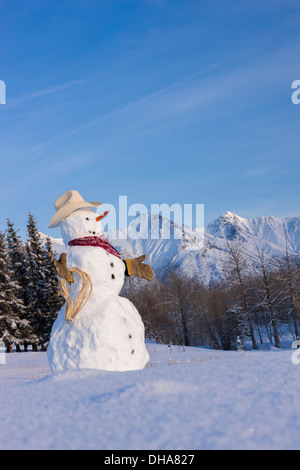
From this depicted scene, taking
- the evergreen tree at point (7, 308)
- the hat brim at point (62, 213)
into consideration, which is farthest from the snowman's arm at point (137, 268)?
the evergreen tree at point (7, 308)

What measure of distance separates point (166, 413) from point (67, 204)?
5655 mm

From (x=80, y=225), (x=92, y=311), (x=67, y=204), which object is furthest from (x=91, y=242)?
(x=92, y=311)

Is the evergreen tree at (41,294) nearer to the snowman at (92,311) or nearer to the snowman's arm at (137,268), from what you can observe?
the snowman's arm at (137,268)

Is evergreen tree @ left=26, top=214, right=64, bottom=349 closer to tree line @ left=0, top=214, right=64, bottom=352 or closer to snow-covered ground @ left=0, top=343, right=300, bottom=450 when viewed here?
tree line @ left=0, top=214, right=64, bottom=352

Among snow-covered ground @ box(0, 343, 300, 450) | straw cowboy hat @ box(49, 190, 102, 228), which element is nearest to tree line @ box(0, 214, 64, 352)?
straw cowboy hat @ box(49, 190, 102, 228)

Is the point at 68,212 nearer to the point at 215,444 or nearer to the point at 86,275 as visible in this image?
the point at 86,275

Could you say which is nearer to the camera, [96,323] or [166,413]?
[166,413]

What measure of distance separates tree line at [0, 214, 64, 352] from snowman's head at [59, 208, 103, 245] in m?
19.1

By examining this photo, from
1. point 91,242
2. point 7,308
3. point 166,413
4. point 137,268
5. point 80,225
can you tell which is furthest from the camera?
point 7,308

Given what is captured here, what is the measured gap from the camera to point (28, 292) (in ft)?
93.5

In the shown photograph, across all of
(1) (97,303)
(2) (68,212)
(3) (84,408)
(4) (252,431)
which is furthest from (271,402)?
(2) (68,212)

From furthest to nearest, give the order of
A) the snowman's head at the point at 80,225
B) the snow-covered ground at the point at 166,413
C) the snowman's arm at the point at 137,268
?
the snowman's arm at the point at 137,268 → the snowman's head at the point at 80,225 → the snow-covered ground at the point at 166,413

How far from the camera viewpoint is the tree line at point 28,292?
2512 cm

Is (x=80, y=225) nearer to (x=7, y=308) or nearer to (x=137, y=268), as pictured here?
(x=137, y=268)
